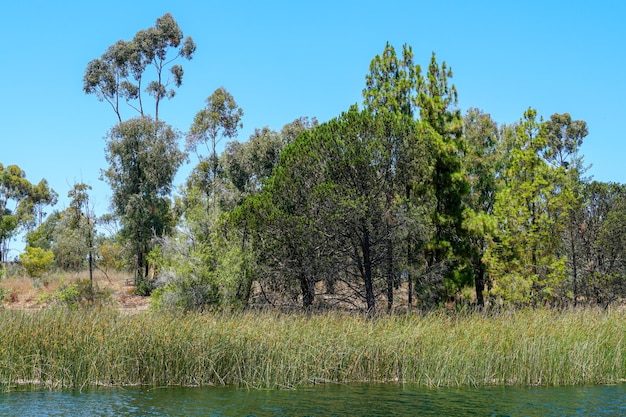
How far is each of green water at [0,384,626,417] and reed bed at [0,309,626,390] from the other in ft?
2.26

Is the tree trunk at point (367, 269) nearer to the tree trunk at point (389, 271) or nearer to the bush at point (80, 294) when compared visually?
the tree trunk at point (389, 271)

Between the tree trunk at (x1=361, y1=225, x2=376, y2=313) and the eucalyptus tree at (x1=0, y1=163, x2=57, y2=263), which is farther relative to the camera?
the eucalyptus tree at (x1=0, y1=163, x2=57, y2=263)

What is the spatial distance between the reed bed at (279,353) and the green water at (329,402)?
2.26 ft

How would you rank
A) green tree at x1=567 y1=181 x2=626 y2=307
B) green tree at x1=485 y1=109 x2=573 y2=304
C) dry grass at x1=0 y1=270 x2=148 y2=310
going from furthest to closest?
dry grass at x1=0 y1=270 x2=148 y2=310
green tree at x1=567 y1=181 x2=626 y2=307
green tree at x1=485 y1=109 x2=573 y2=304

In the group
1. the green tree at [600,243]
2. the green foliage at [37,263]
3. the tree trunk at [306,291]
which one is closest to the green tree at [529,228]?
the green tree at [600,243]

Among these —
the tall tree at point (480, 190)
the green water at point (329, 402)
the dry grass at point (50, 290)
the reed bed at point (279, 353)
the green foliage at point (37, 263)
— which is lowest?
the green water at point (329, 402)

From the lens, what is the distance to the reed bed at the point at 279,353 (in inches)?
696

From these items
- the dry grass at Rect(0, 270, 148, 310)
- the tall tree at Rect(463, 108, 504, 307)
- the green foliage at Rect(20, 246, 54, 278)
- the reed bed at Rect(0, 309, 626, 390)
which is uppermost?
the tall tree at Rect(463, 108, 504, 307)

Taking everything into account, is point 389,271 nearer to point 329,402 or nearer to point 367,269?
point 367,269

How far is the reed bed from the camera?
58.0 ft

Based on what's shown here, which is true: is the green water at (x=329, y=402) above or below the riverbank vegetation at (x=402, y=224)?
below

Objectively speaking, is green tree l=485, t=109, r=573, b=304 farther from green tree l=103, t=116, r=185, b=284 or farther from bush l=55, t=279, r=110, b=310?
green tree l=103, t=116, r=185, b=284

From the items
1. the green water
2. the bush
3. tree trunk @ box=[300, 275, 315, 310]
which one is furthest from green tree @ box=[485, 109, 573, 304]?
the bush

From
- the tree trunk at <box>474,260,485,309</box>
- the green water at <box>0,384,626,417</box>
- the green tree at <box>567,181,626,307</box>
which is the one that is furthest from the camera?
the green tree at <box>567,181,626,307</box>
